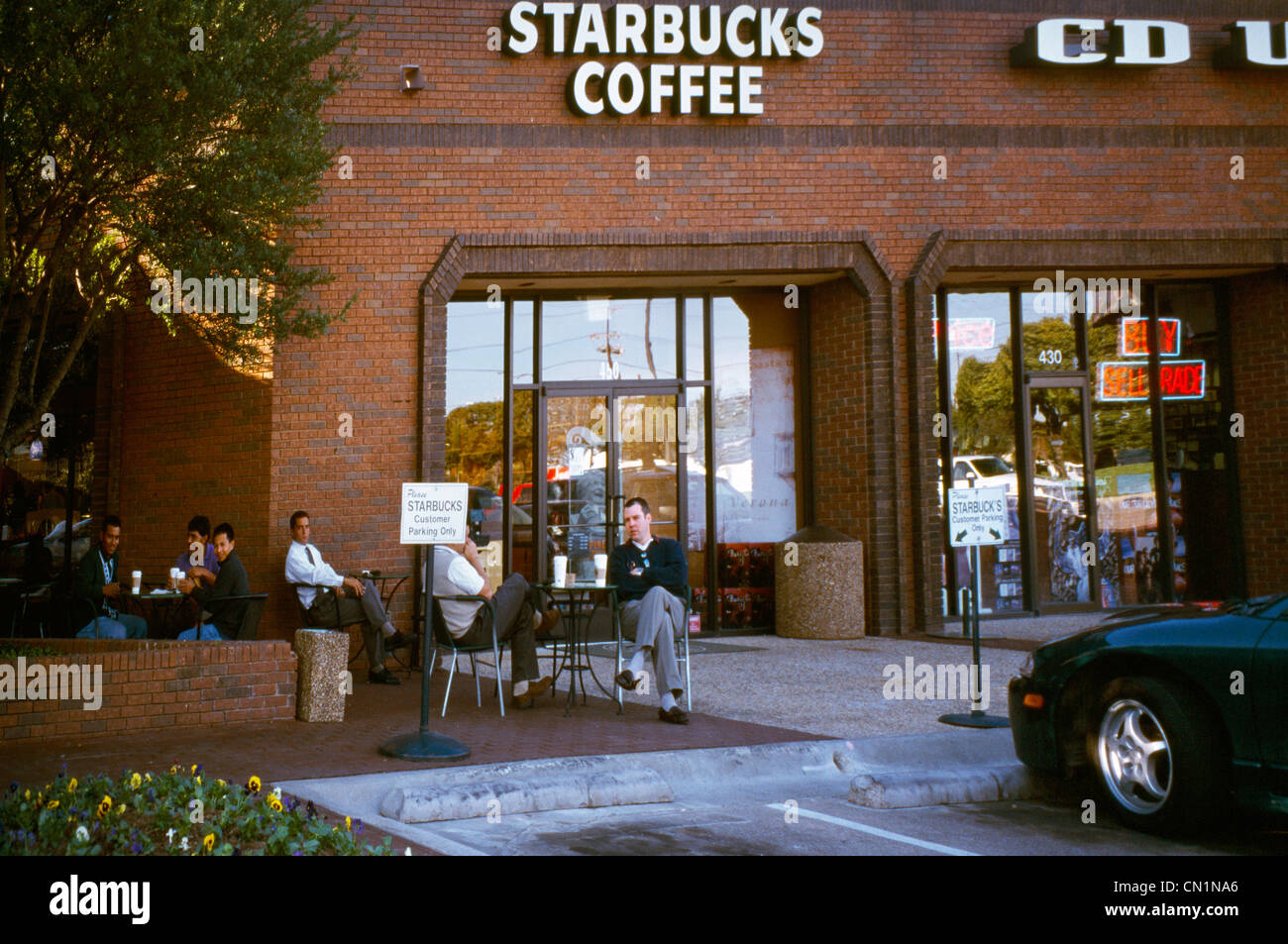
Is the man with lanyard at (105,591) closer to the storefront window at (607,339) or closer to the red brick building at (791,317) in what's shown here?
the red brick building at (791,317)

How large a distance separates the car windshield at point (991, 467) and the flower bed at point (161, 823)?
34.7 feet

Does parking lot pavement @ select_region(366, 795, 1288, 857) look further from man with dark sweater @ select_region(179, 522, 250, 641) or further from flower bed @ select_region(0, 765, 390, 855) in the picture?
man with dark sweater @ select_region(179, 522, 250, 641)

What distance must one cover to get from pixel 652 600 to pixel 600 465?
510 cm

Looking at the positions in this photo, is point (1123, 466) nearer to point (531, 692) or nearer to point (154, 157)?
point (531, 692)

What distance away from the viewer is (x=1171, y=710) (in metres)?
5.14

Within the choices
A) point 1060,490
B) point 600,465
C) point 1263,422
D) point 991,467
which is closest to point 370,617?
point 600,465

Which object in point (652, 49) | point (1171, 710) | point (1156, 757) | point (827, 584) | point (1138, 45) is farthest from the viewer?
point (1138, 45)

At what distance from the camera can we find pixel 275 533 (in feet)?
36.7

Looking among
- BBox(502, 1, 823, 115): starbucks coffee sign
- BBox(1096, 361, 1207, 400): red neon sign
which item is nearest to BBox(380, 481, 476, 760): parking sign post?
BBox(502, 1, 823, 115): starbucks coffee sign

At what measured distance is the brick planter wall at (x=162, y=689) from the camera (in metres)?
6.79

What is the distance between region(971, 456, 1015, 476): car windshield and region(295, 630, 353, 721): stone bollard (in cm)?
869

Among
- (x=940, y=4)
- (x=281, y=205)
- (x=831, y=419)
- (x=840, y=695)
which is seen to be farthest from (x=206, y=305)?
(x=940, y=4)

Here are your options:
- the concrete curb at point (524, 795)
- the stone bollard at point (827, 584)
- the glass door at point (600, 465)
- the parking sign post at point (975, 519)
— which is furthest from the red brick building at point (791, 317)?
the concrete curb at point (524, 795)

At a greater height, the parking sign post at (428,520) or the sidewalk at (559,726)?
the parking sign post at (428,520)
